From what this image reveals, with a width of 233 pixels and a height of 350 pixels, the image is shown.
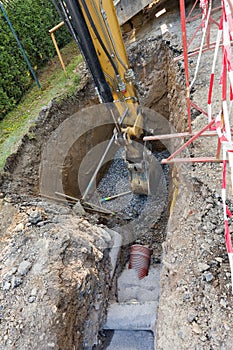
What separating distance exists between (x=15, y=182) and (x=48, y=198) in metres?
0.67

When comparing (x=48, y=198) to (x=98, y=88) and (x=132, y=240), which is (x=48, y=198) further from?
(x=98, y=88)

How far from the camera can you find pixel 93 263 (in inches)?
166

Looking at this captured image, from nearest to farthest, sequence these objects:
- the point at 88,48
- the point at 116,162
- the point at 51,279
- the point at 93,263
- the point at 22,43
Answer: the point at 51,279 → the point at 88,48 → the point at 93,263 → the point at 116,162 → the point at 22,43

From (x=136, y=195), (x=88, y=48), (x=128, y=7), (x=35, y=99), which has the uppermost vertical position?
(x=88, y=48)

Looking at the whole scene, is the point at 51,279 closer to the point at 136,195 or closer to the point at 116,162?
the point at 136,195

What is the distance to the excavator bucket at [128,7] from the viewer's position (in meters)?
7.00

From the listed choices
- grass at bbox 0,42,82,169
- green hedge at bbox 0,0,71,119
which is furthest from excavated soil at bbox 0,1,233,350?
green hedge at bbox 0,0,71,119

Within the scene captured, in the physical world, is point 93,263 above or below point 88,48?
below

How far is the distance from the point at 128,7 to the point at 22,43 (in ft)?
9.01

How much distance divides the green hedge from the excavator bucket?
2.18 metres

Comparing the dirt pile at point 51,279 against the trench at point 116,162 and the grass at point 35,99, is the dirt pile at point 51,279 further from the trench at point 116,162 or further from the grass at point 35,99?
the grass at point 35,99

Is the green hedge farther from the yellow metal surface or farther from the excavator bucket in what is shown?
the yellow metal surface

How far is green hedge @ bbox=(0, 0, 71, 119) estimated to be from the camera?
7.06 metres

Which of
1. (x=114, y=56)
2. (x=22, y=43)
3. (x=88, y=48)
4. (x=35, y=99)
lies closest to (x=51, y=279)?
(x=88, y=48)
